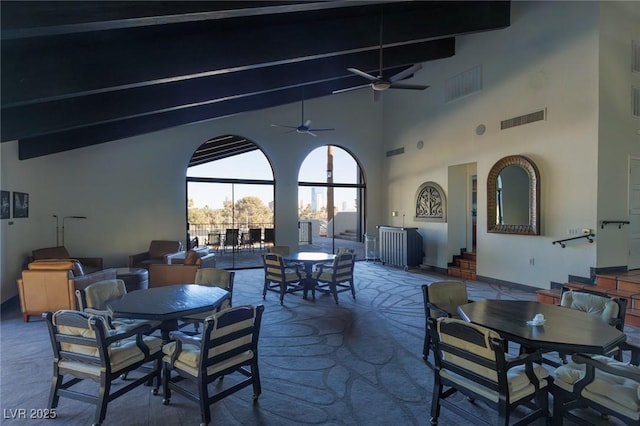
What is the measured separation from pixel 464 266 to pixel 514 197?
228cm

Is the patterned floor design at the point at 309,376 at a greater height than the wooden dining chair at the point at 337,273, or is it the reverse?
the wooden dining chair at the point at 337,273

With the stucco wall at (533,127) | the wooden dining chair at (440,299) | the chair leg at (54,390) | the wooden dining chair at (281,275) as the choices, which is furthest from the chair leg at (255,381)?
the stucco wall at (533,127)

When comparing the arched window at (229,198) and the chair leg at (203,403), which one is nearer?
the chair leg at (203,403)

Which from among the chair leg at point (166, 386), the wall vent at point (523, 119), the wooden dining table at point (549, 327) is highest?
the wall vent at point (523, 119)

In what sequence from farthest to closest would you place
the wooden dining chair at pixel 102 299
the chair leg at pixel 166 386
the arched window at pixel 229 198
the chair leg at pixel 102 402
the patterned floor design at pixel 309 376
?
the arched window at pixel 229 198
the wooden dining chair at pixel 102 299
the chair leg at pixel 166 386
the patterned floor design at pixel 309 376
the chair leg at pixel 102 402

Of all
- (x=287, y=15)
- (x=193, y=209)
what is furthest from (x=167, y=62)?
(x=193, y=209)

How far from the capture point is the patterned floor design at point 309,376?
8.84 feet

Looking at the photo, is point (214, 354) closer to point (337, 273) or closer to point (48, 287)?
point (337, 273)

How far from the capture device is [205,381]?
8.32 ft

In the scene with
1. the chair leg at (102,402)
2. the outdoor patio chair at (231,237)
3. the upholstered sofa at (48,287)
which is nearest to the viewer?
the chair leg at (102,402)

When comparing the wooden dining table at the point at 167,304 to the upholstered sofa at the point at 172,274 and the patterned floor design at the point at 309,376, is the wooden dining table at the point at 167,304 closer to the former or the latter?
the patterned floor design at the point at 309,376

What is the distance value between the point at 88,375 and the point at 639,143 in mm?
8860

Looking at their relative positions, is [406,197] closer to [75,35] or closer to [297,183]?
[297,183]

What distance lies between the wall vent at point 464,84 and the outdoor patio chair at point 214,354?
7639 mm
